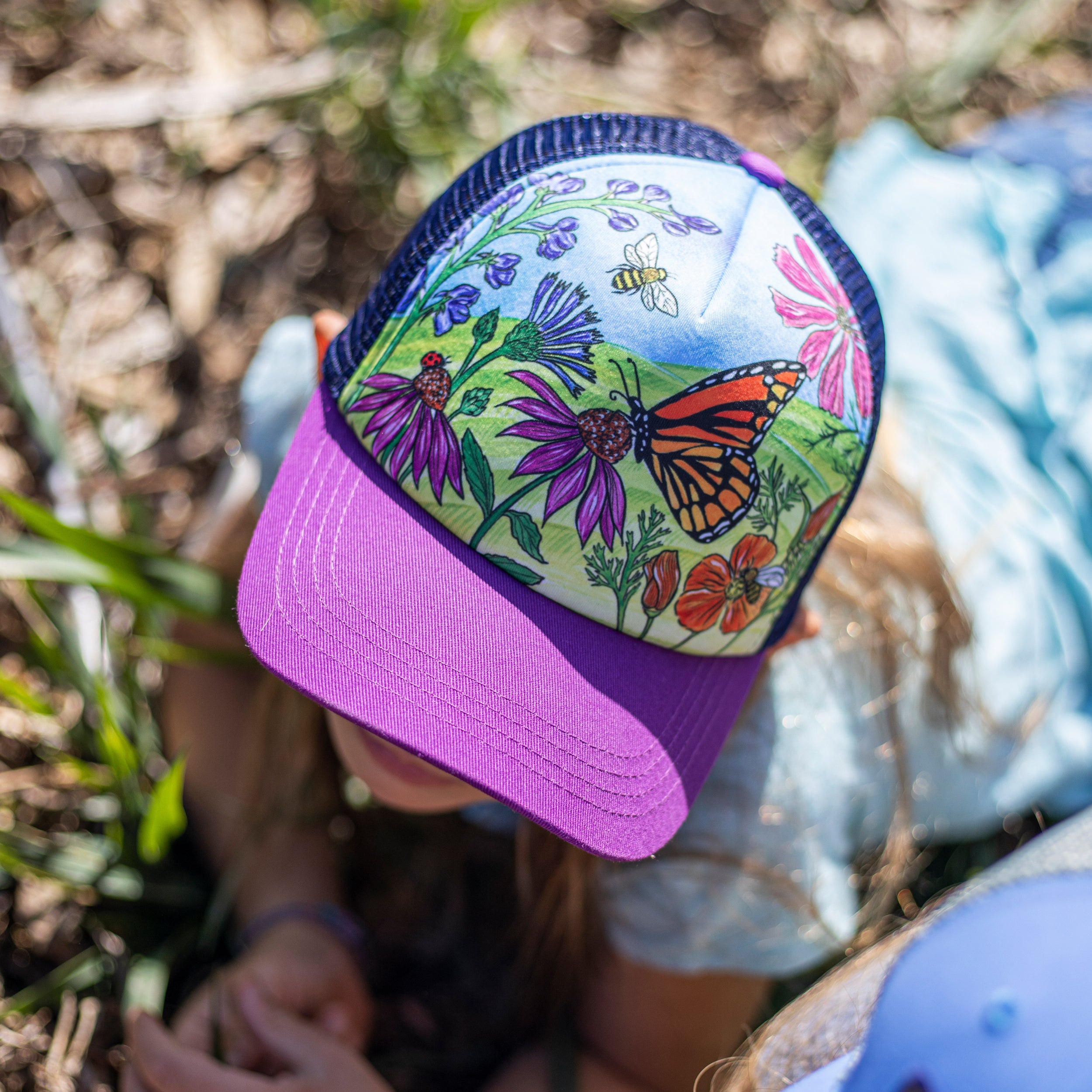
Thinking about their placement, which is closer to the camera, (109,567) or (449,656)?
(449,656)

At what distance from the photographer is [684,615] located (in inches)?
30.7

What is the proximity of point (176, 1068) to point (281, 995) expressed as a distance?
0.13 m

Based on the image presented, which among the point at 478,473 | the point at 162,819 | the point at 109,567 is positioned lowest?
the point at 162,819

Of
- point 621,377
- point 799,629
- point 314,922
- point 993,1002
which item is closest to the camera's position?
point 993,1002

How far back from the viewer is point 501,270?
2.39 ft

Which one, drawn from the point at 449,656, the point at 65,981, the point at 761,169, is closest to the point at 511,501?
the point at 449,656

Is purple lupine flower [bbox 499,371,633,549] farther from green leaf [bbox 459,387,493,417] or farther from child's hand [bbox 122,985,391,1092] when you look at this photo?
child's hand [bbox 122,985,391,1092]

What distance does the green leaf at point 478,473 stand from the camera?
73cm

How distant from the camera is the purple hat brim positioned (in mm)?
725

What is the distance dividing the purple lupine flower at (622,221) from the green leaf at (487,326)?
0.11 metres

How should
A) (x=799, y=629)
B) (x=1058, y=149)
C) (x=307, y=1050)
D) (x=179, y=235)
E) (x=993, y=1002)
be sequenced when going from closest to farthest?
(x=993, y=1002) < (x=799, y=629) < (x=307, y=1050) < (x=1058, y=149) < (x=179, y=235)

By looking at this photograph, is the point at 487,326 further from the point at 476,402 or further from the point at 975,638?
the point at 975,638

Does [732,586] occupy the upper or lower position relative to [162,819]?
upper

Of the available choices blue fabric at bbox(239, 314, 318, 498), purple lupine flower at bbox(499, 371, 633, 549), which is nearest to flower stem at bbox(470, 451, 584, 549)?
purple lupine flower at bbox(499, 371, 633, 549)
